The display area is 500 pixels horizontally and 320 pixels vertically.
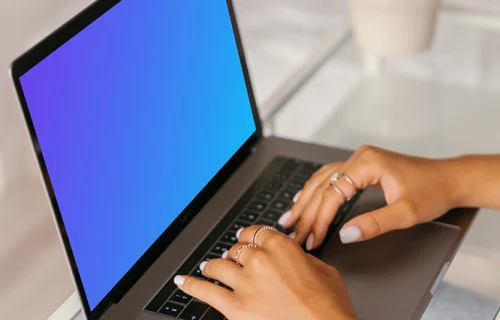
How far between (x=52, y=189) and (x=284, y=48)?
143 centimetres

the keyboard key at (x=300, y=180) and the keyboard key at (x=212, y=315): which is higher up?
the keyboard key at (x=300, y=180)

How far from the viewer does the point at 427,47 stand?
Result: 132 centimetres

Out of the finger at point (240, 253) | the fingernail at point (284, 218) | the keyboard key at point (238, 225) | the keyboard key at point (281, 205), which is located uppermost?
the keyboard key at point (281, 205)

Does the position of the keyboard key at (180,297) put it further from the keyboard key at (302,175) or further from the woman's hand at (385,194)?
the keyboard key at (302,175)

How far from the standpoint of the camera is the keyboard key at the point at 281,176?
1.03m

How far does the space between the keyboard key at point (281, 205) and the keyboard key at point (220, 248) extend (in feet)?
0.32

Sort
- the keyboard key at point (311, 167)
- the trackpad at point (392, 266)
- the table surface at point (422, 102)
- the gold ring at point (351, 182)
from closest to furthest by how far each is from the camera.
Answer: the trackpad at point (392, 266)
the gold ring at point (351, 182)
the keyboard key at point (311, 167)
the table surface at point (422, 102)

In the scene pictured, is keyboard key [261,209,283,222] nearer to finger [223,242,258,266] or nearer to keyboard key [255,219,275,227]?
keyboard key [255,219,275,227]

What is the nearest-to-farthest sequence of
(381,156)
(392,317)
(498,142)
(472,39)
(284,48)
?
(392,317) → (381,156) → (498,142) → (472,39) → (284,48)

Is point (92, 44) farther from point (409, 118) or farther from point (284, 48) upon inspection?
point (284, 48)

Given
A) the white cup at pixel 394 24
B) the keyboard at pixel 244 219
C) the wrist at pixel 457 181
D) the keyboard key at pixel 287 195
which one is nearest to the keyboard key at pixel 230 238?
the keyboard at pixel 244 219

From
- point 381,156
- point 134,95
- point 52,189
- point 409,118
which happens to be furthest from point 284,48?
point 52,189

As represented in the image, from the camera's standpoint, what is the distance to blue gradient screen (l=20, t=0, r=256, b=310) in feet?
2.40

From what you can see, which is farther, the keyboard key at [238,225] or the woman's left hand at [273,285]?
the keyboard key at [238,225]
